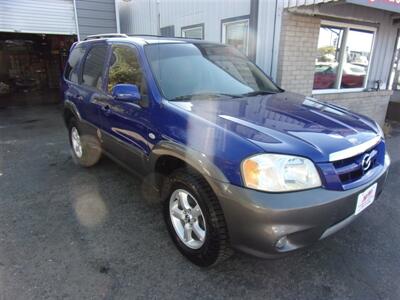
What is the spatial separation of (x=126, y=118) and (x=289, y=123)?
1.59m

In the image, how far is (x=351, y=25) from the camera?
593 centimetres

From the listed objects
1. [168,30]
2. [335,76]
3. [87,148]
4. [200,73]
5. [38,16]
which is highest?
[38,16]

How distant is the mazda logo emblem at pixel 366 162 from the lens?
2218 millimetres

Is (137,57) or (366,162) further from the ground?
(137,57)

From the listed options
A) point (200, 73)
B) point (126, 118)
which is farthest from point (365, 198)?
point (126, 118)

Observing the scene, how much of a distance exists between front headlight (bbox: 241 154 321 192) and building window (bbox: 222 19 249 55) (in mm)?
4375

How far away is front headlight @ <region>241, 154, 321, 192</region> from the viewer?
6.10ft

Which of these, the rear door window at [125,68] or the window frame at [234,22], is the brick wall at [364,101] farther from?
the rear door window at [125,68]

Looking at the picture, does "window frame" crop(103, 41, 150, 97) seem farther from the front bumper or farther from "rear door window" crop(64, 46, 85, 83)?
the front bumper

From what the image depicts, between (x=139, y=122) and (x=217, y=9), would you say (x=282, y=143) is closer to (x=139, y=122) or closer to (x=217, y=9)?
(x=139, y=122)

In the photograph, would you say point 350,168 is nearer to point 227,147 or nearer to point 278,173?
point 278,173

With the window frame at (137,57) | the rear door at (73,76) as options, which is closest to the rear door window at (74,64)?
the rear door at (73,76)

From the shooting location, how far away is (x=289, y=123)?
89.7 inches

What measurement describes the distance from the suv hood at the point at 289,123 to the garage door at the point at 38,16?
7.88 meters
